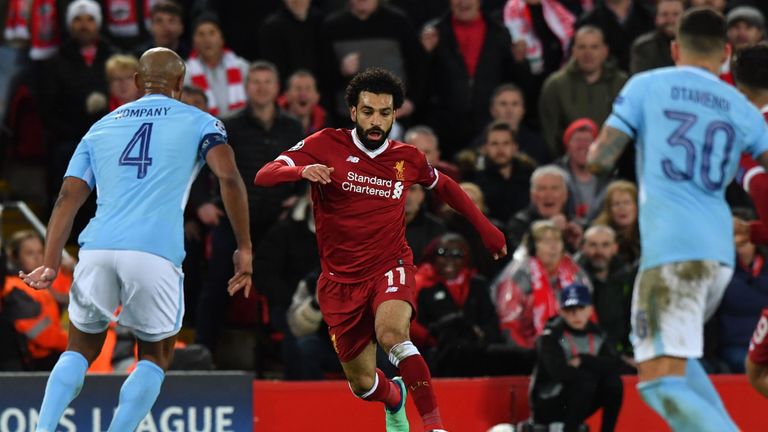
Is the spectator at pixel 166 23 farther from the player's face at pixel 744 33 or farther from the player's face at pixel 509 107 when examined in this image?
the player's face at pixel 744 33

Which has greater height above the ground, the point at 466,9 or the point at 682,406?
the point at 466,9

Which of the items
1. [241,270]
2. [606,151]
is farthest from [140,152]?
[606,151]

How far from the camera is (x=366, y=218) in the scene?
8.95 m

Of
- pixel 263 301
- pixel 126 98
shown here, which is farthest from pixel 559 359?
pixel 126 98

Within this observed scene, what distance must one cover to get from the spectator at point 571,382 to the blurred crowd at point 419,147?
0.04 meters

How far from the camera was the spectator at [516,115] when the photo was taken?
14102 mm

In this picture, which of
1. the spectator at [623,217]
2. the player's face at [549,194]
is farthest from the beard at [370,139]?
the spectator at [623,217]

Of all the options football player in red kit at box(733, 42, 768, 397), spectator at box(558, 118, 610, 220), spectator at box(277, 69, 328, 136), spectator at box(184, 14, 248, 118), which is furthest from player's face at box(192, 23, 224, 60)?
football player in red kit at box(733, 42, 768, 397)

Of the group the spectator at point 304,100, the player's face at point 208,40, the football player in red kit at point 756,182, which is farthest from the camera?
the player's face at point 208,40

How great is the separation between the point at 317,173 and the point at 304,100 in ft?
17.6

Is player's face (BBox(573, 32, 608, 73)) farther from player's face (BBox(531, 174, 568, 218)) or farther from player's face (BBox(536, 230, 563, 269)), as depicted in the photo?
player's face (BBox(536, 230, 563, 269))

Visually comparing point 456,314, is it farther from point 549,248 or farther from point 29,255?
point 29,255

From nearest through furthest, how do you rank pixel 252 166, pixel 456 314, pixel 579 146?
pixel 456 314, pixel 252 166, pixel 579 146

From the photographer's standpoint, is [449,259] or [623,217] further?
[623,217]
